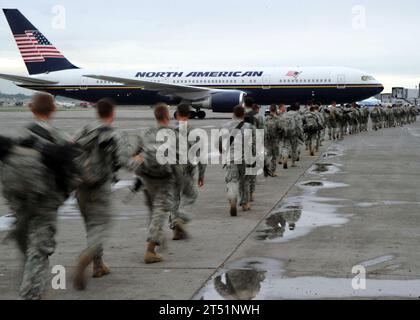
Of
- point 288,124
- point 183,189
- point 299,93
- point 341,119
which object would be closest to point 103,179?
point 183,189

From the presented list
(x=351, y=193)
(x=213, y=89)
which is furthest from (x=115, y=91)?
(x=351, y=193)

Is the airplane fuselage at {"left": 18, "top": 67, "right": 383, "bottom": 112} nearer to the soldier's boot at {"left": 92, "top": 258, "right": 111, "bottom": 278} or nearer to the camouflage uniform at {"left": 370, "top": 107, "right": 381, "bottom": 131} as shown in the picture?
the camouflage uniform at {"left": 370, "top": 107, "right": 381, "bottom": 131}

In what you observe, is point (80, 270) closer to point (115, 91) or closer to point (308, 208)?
point (308, 208)

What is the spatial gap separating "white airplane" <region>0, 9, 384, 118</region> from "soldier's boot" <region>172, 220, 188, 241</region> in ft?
98.7

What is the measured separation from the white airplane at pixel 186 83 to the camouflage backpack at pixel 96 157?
31.7 meters

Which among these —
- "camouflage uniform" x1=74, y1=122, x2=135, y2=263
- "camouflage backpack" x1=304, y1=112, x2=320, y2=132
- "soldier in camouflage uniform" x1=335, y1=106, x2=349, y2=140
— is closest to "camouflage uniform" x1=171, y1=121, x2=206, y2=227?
"camouflage uniform" x1=74, y1=122, x2=135, y2=263

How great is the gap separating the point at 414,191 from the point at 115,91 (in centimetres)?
3401

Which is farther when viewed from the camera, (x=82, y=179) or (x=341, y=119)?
(x=341, y=119)

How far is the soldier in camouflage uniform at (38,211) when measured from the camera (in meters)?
4.91

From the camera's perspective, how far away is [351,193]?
37.7 ft

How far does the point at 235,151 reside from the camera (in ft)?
30.2

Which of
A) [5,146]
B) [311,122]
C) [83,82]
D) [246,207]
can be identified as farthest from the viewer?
[83,82]

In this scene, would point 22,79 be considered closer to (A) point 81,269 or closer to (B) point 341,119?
(B) point 341,119

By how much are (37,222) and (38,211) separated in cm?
10
